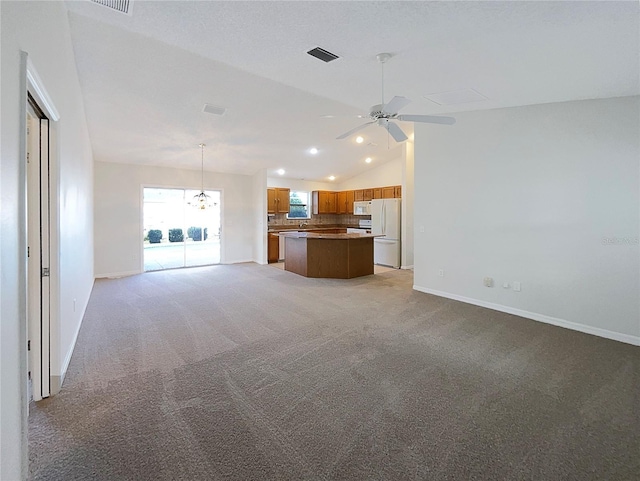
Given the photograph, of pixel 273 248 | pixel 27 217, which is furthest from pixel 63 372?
pixel 273 248

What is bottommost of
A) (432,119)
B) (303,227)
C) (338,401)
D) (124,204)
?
(338,401)

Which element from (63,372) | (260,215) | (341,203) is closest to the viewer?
(63,372)

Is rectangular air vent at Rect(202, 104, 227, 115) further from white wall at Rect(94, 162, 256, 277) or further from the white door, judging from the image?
white wall at Rect(94, 162, 256, 277)

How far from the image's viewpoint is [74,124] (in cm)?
336

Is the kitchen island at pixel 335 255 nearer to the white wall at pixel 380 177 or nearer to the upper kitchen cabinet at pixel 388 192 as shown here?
the upper kitchen cabinet at pixel 388 192

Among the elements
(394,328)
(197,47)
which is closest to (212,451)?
(394,328)

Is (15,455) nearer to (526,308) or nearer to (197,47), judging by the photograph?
(197,47)

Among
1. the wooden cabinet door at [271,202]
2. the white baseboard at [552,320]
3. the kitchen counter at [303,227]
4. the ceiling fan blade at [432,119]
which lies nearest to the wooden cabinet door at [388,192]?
the kitchen counter at [303,227]

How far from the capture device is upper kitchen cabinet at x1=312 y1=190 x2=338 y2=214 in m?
10.0

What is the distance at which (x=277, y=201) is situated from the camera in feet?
29.7

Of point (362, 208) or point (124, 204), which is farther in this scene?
point (362, 208)

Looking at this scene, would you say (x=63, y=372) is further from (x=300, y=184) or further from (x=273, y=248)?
(x=300, y=184)

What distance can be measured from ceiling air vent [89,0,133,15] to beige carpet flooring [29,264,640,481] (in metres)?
3.12

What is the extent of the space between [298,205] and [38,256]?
26.4ft
